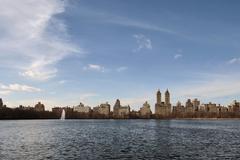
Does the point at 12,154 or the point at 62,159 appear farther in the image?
the point at 12,154

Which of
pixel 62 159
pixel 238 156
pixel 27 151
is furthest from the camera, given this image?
pixel 27 151

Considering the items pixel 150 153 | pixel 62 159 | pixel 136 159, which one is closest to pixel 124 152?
pixel 150 153

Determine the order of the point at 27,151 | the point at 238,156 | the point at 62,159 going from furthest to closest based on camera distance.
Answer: the point at 27,151, the point at 238,156, the point at 62,159

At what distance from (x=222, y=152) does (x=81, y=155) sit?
78.3 feet

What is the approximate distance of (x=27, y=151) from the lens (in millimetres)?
61156

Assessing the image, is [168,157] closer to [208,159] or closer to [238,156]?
[208,159]

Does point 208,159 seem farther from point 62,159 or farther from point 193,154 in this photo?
point 62,159

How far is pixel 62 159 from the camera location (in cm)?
5316

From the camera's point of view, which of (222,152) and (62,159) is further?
(222,152)

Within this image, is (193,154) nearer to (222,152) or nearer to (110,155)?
(222,152)

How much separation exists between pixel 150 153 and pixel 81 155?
11.4 m

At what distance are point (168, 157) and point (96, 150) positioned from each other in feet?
47.5

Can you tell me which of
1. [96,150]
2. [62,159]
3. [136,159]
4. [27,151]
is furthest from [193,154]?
[27,151]

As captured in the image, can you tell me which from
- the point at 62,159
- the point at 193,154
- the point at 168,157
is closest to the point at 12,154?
the point at 62,159
